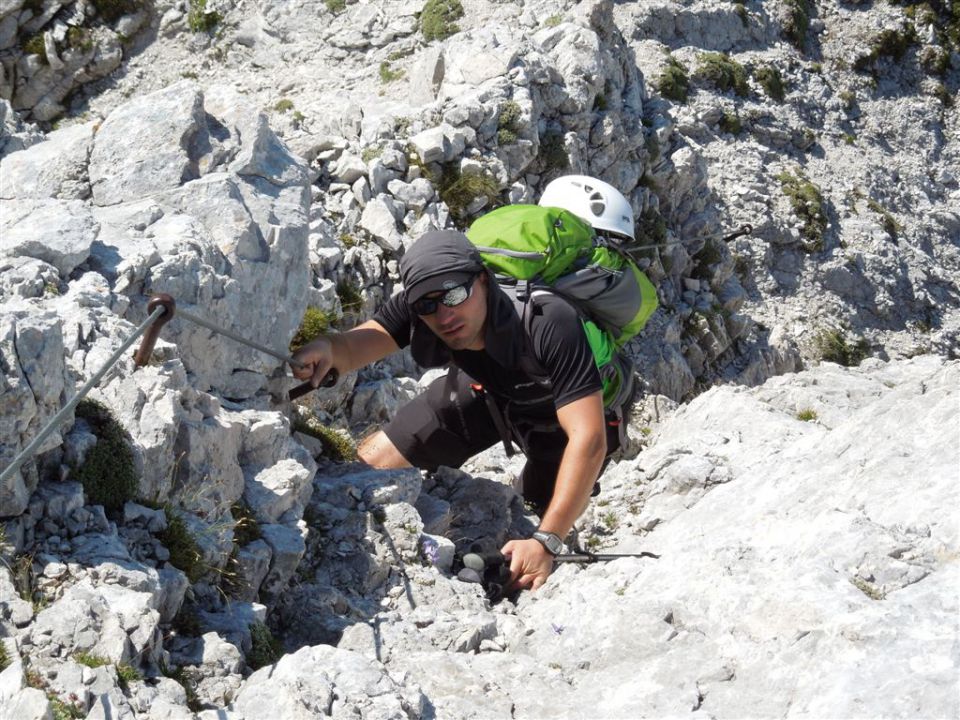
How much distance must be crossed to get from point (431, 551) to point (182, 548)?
8.13ft

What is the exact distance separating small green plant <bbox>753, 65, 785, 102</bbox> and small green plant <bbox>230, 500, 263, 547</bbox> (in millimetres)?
27663

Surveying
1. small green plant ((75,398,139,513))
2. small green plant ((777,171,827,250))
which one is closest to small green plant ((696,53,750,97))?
small green plant ((777,171,827,250))

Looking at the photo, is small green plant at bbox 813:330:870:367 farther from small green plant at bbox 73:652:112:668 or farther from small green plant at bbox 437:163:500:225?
small green plant at bbox 73:652:112:668

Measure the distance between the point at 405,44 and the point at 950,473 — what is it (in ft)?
61.3

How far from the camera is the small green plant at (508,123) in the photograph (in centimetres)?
1898

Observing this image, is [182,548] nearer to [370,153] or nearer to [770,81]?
[370,153]

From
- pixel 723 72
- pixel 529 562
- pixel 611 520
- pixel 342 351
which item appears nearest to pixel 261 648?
pixel 529 562

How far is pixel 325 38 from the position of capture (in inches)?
941

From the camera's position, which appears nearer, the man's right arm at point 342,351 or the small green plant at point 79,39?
the man's right arm at point 342,351

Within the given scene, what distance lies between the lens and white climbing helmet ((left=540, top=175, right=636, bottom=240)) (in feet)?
33.6

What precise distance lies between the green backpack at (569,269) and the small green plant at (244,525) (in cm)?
286

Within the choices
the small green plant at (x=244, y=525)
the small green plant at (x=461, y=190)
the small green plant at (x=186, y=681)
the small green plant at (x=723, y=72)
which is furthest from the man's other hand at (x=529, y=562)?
the small green plant at (x=723, y=72)

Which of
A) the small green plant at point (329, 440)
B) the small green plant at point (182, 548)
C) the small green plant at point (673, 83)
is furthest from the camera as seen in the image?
the small green plant at point (673, 83)

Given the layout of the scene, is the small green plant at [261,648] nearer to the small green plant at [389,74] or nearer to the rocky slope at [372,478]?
the rocky slope at [372,478]
